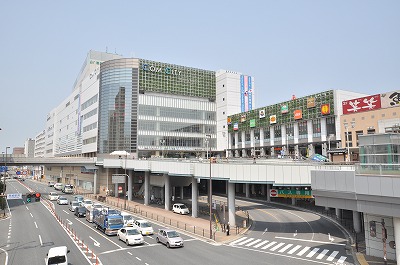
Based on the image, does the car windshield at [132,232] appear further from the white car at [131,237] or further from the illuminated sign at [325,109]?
the illuminated sign at [325,109]

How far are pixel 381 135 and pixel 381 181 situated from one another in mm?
4108

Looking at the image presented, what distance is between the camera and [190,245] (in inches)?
1273

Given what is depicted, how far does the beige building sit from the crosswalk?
37.5m

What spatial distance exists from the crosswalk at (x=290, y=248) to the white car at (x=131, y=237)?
10110 mm

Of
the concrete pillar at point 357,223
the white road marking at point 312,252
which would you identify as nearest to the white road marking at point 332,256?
the white road marking at point 312,252

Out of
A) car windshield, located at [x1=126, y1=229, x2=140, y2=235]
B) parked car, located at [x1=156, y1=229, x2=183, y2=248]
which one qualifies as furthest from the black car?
parked car, located at [x1=156, y1=229, x2=183, y2=248]

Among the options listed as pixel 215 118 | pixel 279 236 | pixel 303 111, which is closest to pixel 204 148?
pixel 215 118

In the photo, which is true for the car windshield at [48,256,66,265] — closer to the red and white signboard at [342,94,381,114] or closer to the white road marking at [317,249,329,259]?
the white road marking at [317,249,329,259]

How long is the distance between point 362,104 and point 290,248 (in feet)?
173

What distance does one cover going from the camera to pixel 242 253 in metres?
29.6

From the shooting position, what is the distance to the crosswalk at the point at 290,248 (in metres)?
28.1

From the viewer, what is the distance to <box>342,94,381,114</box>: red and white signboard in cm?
6975

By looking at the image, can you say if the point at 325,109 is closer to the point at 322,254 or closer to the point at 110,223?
the point at 322,254

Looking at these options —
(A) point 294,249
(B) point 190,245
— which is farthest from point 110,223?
(A) point 294,249
